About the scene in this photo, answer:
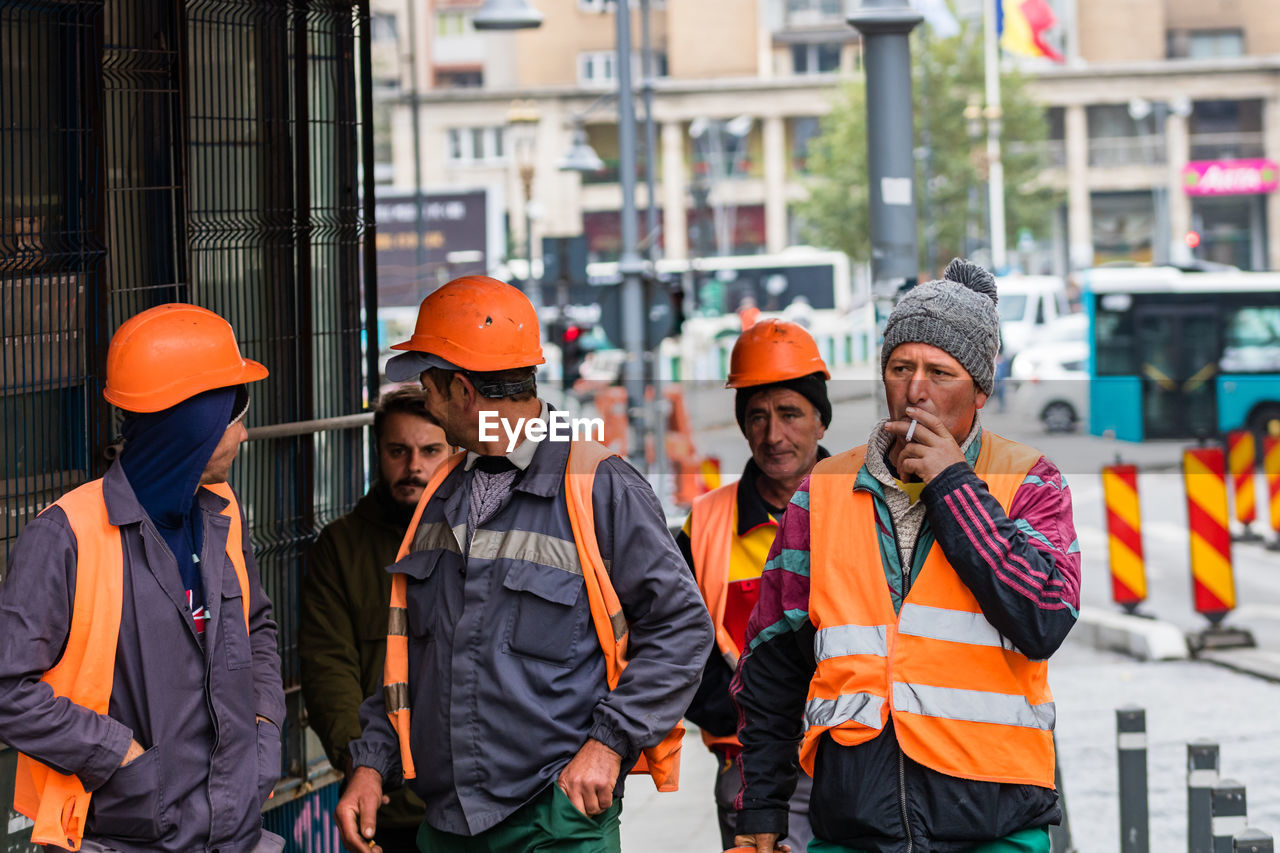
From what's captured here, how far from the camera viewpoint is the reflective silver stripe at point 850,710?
3.35 meters

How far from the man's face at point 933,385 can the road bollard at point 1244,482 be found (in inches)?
632

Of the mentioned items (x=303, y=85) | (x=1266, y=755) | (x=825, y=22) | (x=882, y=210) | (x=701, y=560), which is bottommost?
(x=1266, y=755)

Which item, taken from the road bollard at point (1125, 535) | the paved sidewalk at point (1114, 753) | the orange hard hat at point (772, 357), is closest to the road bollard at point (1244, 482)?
the road bollard at point (1125, 535)

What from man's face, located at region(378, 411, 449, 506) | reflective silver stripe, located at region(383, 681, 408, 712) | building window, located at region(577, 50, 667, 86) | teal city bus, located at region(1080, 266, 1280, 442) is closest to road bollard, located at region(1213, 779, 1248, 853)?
man's face, located at region(378, 411, 449, 506)

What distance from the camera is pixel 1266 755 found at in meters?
9.74

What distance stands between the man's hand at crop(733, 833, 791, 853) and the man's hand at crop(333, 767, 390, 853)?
33.7 inches

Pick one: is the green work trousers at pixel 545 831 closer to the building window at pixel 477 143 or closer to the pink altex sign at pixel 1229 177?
the building window at pixel 477 143

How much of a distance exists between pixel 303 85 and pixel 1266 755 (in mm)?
6762

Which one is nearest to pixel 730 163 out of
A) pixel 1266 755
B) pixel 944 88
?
pixel 944 88

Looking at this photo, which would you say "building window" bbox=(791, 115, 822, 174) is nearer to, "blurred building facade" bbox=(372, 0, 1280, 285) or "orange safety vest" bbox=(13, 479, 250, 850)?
"blurred building facade" bbox=(372, 0, 1280, 285)

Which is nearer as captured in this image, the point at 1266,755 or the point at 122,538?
the point at 122,538

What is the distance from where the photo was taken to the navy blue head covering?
3.64 meters

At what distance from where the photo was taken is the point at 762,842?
3.62 meters

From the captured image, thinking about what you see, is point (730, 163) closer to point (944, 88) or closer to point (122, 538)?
point (944, 88)
